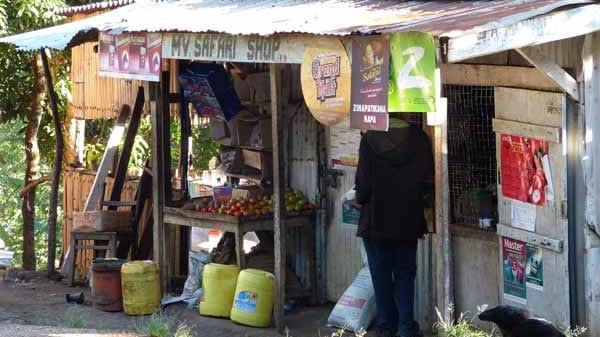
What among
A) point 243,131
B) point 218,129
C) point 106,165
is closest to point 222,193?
point 243,131

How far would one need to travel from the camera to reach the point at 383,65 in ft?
24.1

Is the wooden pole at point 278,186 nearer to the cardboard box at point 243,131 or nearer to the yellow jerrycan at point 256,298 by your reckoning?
the yellow jerrycan at point 256,298

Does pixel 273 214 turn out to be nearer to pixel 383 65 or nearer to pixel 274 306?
pixel 274 306

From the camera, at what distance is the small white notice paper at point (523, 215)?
8.53 meters

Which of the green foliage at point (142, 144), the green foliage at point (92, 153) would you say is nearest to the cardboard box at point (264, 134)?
the green foliage at point (142, 144)

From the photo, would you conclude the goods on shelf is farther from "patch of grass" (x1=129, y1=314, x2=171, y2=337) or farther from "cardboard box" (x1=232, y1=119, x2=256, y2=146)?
"patch of grass" (x1=129, y1=314, x2=171, y2=337)

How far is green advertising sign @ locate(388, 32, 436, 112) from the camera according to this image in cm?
709

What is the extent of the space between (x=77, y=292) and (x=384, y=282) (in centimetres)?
495

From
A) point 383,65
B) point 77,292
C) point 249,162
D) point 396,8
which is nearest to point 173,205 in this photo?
point 249,162

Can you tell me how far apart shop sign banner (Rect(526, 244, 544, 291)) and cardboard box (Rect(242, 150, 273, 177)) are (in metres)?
4.02

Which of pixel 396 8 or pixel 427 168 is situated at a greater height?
pixel 396 8

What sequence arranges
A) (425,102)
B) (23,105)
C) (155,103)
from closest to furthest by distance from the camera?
(425,102) < (155,103) < (23,105)

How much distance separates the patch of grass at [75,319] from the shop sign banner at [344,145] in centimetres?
282

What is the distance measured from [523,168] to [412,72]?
5.88 ft
